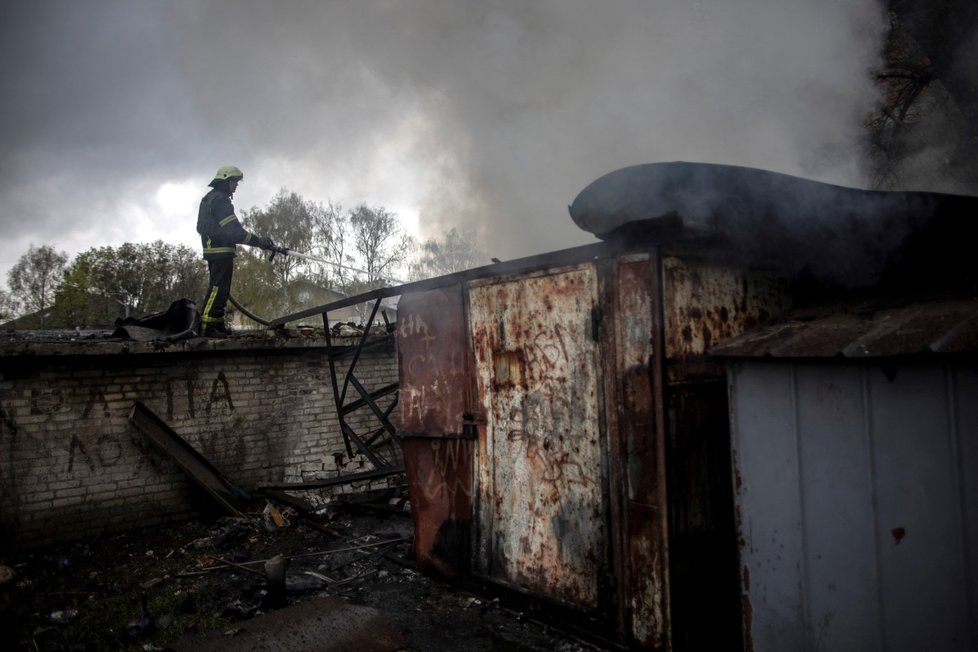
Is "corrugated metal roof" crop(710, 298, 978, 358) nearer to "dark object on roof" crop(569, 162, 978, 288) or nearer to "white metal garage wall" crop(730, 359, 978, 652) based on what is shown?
"white metal garage wall" crop(730, 359, 978, 652)

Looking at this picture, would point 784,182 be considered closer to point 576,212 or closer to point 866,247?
point 866,247

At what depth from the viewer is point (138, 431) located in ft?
20.6

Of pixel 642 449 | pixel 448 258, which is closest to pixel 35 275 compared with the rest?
pixel 448 258

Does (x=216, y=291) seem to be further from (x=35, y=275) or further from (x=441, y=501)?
(x=35, y=275)

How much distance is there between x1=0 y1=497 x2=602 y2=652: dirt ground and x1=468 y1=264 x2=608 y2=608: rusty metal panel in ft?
1.39

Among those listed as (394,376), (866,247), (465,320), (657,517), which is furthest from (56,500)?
(866,247)

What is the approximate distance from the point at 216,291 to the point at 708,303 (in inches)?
250

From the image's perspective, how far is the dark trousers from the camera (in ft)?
22.9

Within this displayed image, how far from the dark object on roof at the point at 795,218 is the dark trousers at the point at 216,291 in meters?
5.60

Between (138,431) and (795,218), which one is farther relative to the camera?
(138,431)

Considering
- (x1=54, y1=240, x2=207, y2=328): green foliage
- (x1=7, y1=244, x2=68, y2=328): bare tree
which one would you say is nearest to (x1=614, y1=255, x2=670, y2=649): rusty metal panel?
(x1=54, y1=240, x2=207, y2=328): green foliage

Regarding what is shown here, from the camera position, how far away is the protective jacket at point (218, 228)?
6910mm

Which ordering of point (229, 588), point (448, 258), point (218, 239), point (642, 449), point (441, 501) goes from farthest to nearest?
point (448, 258) < point (218, 239) < point (229, 588) < point (441, 501) < point (642, 449)

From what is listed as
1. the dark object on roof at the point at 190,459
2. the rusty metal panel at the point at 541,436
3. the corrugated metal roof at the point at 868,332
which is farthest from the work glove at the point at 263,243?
the corrugated metal roof at the point at 868,332
